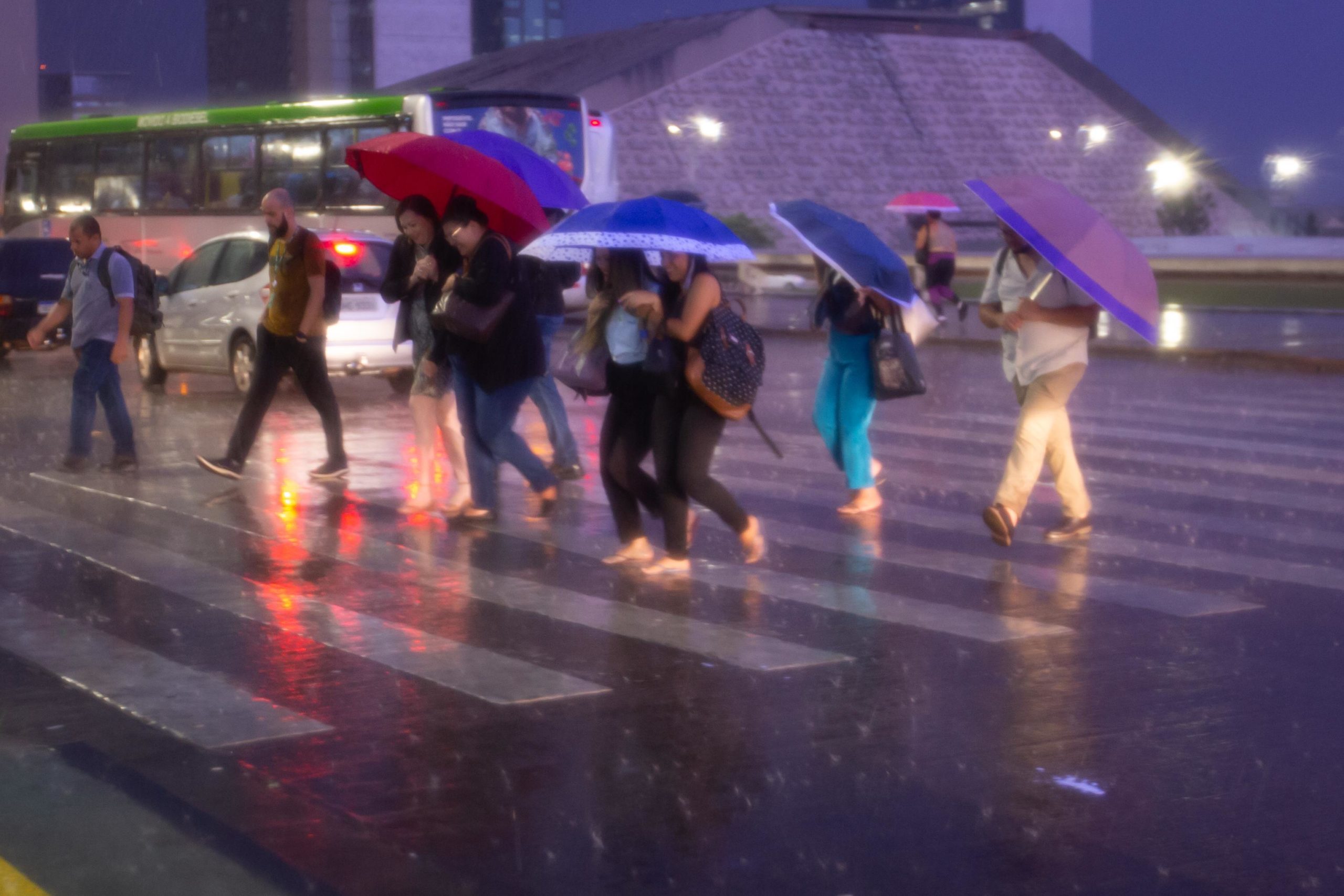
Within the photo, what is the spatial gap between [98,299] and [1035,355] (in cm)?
574

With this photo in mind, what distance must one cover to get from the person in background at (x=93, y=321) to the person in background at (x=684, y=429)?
14.3 ft

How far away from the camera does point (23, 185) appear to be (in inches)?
1198

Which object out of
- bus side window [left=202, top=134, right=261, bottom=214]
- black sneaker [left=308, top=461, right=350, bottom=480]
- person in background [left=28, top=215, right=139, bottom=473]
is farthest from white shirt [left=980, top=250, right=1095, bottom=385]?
bus side window [left=202, top=134, right=261, bottom=214]

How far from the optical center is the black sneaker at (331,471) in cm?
1066

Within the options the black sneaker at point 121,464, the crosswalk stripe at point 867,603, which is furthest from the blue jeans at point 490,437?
the black sneaker at point 121,464

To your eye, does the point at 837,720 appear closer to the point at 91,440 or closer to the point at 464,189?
the point at 464,189

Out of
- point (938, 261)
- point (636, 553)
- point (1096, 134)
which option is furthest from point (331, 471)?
point (1096, 134)

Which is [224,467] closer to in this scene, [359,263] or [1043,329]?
[1043,329]

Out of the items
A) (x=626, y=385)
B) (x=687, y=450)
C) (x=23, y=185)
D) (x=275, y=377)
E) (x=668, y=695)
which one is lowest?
(x=668, y=695)

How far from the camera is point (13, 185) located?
101 ft

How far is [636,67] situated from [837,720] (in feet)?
206

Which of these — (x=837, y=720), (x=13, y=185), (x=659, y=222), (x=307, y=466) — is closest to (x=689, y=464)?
(x=659, y=222)

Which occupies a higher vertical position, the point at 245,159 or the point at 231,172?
the point at 245,159

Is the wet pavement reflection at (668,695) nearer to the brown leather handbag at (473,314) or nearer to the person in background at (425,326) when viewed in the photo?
the person in background at (425,326)
